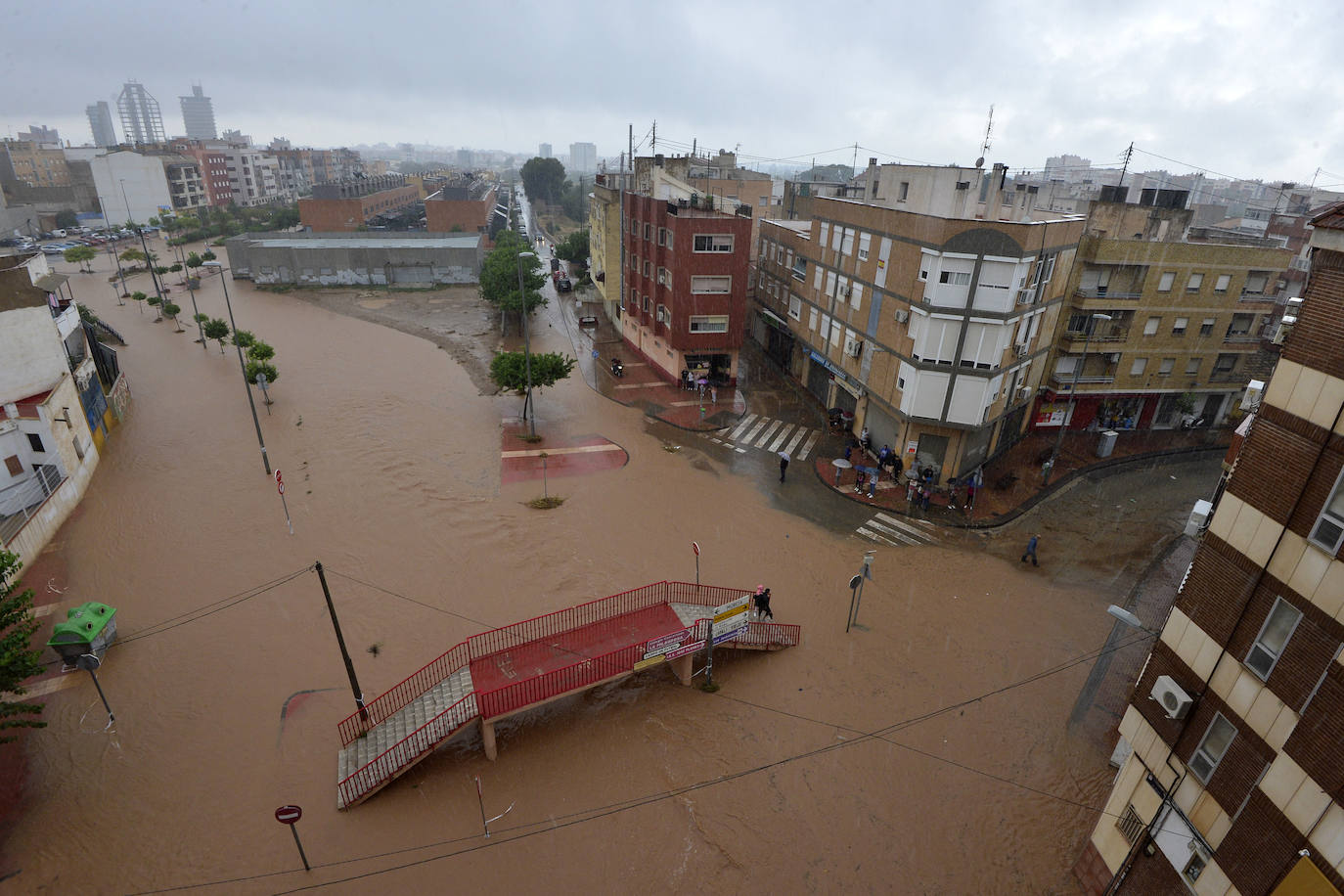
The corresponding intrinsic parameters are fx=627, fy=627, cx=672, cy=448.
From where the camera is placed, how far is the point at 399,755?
12.5 metres

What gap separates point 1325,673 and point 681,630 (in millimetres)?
10622

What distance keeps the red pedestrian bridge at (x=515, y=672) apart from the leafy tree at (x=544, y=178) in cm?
13934

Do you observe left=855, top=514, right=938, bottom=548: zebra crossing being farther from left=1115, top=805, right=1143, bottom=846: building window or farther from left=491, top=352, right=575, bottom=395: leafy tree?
left=491, top=352, right=575, bottom=395: leafy tree

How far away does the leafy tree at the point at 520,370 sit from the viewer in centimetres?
2783

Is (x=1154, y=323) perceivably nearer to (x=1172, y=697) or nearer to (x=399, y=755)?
(x=1172, y=697)

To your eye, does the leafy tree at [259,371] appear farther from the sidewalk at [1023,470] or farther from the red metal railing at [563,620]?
the sidewalk at [1023,470]

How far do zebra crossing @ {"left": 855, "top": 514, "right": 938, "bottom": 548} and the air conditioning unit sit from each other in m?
11.5

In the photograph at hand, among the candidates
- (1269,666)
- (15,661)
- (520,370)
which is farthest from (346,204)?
(1269,666)

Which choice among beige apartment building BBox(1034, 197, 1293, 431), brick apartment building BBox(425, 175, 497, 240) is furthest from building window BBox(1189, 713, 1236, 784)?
brick apartment building BBox(425, 175, 497, 240)

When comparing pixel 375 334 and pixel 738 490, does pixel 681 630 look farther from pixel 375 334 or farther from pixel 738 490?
pixel 375 334

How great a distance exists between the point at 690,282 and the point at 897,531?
1647cm

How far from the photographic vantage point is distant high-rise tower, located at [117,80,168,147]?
612 ft

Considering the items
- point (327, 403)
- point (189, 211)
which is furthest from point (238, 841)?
point (189, 211)

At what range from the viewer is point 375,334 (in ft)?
144
